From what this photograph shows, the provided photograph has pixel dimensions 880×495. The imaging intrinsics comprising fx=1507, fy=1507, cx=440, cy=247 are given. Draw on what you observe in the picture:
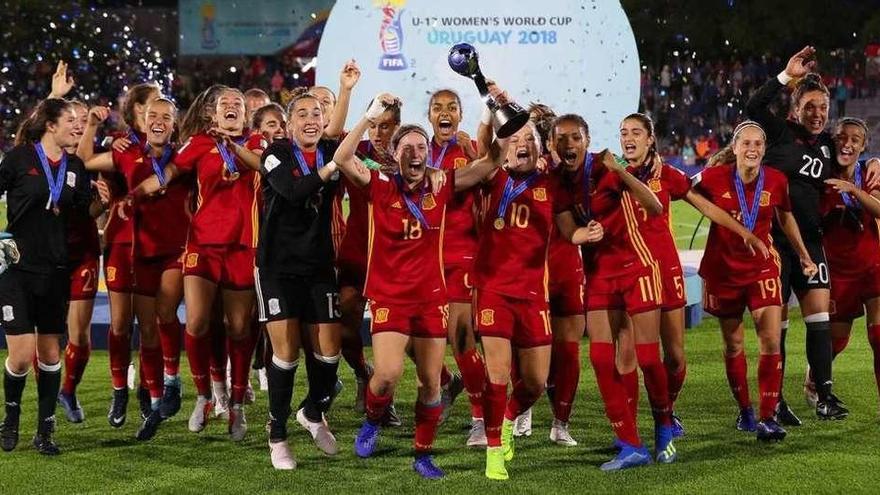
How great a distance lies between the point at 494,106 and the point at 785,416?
287 centimetres

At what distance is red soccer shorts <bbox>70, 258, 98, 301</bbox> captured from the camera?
8.09m

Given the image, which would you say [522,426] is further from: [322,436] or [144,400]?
[144,400]

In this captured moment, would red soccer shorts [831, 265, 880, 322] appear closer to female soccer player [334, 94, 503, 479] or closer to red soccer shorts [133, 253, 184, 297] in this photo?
female soccer player [334, 94, 503, 479]

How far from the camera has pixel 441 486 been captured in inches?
265

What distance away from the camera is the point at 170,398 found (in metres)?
8.24

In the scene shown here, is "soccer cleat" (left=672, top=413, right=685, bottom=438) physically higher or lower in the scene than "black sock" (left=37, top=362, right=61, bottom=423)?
lower

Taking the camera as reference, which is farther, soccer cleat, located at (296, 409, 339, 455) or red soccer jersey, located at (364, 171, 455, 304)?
soccer cleat, located at (296, 409, 339, 455)

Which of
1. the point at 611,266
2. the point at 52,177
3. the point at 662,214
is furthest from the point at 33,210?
the point at 662,214

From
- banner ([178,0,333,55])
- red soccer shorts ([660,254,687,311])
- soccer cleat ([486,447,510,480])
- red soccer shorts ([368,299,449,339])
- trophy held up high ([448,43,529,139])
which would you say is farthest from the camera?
banner ([178,0,333,55])

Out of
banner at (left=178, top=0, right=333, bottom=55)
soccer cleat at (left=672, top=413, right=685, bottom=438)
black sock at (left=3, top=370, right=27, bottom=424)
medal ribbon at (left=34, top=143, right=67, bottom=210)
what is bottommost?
soccer cleat at (left=672, top=413, right=685, bottom=438)

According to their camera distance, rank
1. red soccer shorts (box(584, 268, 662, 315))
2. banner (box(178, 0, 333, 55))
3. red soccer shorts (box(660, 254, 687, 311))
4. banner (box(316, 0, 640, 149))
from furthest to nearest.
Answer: banner (box(178, 0, 333, 55))
banner (box(316, 0, 640, 149))
red soccer shorts (box(660, 254, 687, 311))
red soccer shorts (box(584, 268, 662, 315))

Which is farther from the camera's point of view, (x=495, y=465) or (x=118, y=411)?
(x=118, y=411)

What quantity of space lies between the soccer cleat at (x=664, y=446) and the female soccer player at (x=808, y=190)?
1301 mm

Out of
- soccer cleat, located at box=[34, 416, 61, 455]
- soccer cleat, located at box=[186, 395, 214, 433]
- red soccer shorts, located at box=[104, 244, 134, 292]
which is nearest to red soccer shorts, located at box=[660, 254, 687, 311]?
soccer cleat, located at box=[186, 395, 214, 433]
